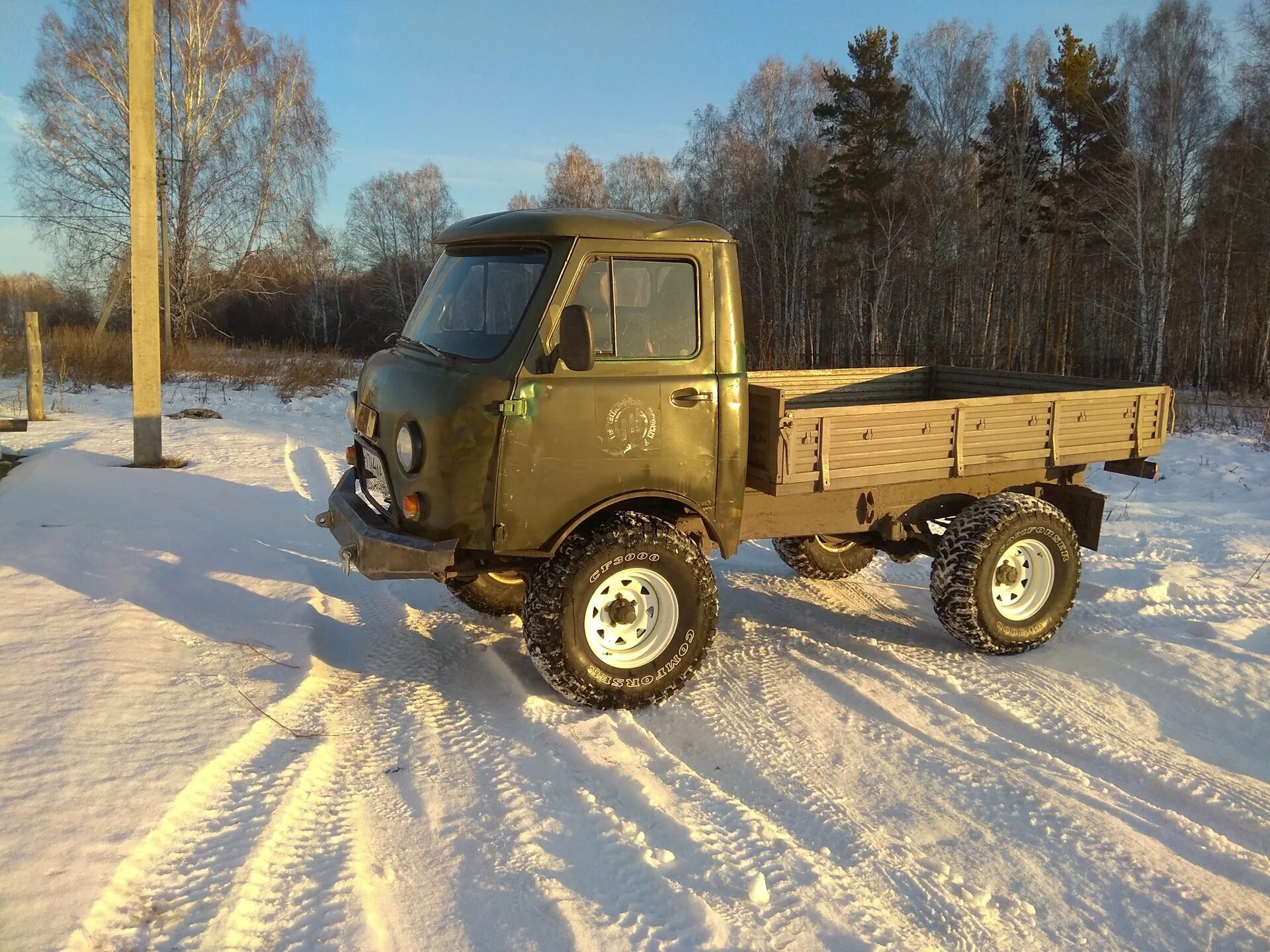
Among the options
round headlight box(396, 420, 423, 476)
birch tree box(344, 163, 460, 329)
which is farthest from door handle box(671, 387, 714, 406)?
birch tree box(344, 163, 460, 329)

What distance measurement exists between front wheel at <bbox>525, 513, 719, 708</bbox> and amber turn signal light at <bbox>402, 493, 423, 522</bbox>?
67 centimetres

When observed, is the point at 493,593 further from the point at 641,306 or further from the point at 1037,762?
the point at 1037,762

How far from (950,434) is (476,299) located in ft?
9.61

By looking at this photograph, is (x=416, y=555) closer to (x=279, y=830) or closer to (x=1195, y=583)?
(x=279, y=830)

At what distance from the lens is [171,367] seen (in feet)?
67.7

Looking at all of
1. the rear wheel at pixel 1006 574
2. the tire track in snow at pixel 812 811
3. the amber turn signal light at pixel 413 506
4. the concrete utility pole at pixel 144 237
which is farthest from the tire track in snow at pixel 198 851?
the concrete utility pole at pixel 144 237

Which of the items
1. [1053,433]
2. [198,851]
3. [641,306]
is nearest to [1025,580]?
[1053,433]

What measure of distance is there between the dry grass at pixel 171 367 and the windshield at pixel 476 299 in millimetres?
14305

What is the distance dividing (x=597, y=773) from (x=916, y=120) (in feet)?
122

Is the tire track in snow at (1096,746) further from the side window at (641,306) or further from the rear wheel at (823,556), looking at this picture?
the side window at (641,306)

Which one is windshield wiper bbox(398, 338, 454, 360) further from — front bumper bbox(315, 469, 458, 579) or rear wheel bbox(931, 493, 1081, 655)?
rear wheel bbox(931, 493, 1081, 655)

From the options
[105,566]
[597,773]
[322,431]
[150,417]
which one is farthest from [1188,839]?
[322,431]

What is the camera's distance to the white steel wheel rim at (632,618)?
436cm

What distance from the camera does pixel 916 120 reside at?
115ft
